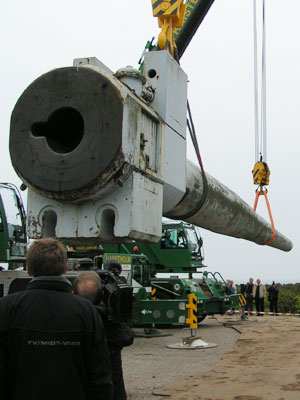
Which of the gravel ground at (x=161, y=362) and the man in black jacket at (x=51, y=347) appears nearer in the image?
the man in black jacket at (x=51, y=347)

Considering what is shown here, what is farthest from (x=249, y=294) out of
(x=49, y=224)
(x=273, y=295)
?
(x=49, y=224)

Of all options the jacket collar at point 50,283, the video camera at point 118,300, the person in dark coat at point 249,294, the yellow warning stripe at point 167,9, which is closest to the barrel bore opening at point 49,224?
the jacket collar at point 50,283

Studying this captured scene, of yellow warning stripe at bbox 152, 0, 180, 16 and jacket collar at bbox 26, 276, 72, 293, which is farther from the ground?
yellow warning stripe at bbox 152, 0, 180, 16

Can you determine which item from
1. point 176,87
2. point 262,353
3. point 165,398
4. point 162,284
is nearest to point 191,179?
point 176,87

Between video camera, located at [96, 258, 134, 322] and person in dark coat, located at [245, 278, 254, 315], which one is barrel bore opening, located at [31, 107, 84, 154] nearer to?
video camera, located at [96, 258, 134, 322]

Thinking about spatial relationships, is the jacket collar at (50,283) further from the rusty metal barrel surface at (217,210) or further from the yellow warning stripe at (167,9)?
the yellow warning stripe at (167,9)

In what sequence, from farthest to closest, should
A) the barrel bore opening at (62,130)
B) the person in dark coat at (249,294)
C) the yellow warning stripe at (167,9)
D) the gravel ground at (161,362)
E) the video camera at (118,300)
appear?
the person in dark coat at (249,294)
the gravel ground at (161,362)
the yellow warning stripe at (167,9)
the video camera at (118,300)
the barrel bore opening at (62,130)

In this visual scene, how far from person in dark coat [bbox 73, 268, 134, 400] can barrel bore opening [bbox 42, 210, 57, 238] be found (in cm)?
78

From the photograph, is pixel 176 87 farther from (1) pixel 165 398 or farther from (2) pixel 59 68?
(1) pixel 165 398

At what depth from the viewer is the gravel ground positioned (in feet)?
22.9

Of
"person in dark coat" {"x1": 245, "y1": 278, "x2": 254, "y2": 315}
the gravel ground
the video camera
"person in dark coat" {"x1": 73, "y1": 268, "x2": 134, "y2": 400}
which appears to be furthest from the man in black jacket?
"person in dark coat" {"x1": 245, "y1": 278, "x2": 254, "y2": 315}

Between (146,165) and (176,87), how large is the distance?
1.87 feet

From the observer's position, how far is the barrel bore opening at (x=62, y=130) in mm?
2457

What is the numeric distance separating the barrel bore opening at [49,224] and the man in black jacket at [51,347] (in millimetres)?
229
